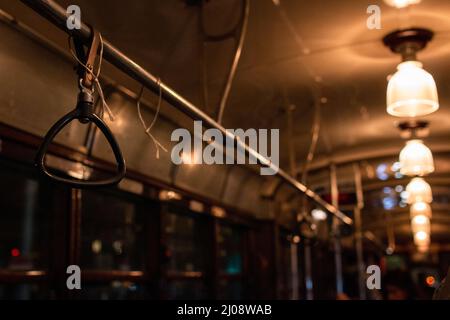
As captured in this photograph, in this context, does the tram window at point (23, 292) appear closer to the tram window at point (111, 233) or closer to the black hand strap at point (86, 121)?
the tram window at point (111, 233)

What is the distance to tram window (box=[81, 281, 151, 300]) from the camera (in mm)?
3613

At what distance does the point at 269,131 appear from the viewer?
5.79 metres

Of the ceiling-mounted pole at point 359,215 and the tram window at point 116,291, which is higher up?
the ceiling-mounted pole at point 359,215

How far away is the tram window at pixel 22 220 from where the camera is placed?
310cm

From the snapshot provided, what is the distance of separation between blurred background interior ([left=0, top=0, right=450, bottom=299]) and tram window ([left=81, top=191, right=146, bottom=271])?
0.01 meters

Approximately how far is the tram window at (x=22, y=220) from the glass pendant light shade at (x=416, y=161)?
8.68 ft

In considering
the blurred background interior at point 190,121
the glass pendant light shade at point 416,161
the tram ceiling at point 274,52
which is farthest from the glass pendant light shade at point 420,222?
the glass pendant light shade at point 416,161

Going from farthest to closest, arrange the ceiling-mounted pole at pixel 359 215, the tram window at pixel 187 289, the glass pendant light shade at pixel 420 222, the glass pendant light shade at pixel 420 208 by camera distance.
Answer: the ceiling-mounted pole at pixel 359 215, the glass pendant light shade at pixel 420 222, the glass pendant light shade at pixel 420 208, the tram window at pixel 187 289

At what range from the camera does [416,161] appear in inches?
173

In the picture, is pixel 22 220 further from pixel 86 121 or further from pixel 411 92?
pixel 411 92

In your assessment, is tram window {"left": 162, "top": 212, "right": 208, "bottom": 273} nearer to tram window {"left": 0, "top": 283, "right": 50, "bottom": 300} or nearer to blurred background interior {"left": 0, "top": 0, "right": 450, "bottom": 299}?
blurred background interior {"left": 0, "top": 0, "right": 450, "bottom": 299}

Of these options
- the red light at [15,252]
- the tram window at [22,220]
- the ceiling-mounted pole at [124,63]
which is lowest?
the red light at [15,252]

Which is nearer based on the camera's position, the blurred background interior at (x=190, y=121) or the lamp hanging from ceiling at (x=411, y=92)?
the blurred background interior at (x=190, y=121)

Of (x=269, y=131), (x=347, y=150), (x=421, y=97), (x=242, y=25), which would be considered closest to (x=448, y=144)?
(x=347, y=150)
